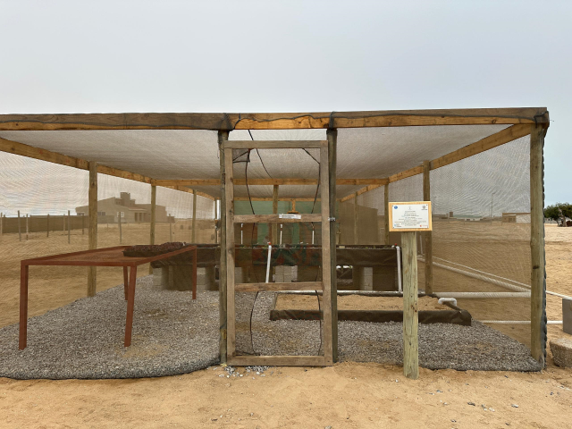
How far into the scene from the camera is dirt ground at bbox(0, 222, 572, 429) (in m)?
2.00

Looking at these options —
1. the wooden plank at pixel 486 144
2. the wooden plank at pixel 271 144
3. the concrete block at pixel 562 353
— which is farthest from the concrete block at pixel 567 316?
the wooden plank at pixel 271 144

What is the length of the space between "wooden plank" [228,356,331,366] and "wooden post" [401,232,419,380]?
27.6 inches

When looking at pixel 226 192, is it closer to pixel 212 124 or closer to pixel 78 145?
pixel 212 124

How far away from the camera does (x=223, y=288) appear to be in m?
2.80

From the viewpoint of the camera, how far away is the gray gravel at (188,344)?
107 inches

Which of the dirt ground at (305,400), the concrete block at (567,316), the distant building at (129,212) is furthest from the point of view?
the distant building at (129,212)

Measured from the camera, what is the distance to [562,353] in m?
2.76

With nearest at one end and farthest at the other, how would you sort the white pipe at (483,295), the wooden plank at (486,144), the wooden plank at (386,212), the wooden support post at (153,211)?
the wooden plank at (486,144) < the white pipe at (483,295) < the wooden plank at (386,212) < the wooden support post at (153,211)

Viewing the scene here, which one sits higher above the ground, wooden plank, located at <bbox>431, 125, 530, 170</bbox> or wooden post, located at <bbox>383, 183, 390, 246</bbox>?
wooden plank, located at <bbox>431, 125, 530, 170</bbox>

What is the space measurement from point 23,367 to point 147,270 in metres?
5.35

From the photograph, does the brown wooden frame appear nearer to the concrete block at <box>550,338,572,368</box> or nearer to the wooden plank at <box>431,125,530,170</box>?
the wooden plank at <box>431,125,530,170</box>

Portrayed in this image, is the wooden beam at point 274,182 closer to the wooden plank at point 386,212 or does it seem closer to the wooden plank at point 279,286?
the wooden plank at point 386,212

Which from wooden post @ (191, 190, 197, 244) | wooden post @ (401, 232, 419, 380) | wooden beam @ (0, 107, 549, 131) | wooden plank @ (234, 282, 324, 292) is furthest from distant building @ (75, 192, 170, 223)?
wooden post @ (401, 232, 419, 380)

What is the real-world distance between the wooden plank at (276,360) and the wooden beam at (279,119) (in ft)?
6.75
